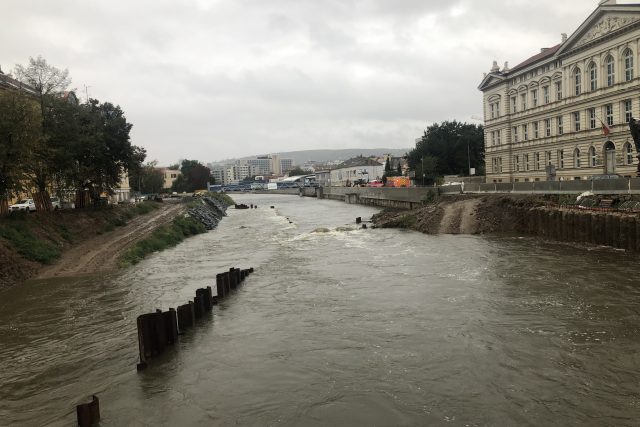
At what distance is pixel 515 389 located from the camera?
9.95m

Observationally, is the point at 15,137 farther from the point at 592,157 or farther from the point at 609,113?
the point at 592,157

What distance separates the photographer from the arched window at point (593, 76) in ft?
168

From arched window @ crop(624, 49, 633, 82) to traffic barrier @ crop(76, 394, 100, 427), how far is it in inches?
2100

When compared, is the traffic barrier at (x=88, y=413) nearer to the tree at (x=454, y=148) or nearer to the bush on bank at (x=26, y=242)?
the bush on bank at (x=26, y=242)

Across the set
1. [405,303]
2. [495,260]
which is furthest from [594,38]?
[405,303]

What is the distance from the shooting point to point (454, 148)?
3794 inches

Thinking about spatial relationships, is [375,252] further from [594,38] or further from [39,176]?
[594,38]

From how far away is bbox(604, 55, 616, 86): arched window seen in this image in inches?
1916

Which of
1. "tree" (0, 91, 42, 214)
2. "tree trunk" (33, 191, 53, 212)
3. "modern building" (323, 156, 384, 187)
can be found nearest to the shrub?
"tree" (0, 91, 42, 214)

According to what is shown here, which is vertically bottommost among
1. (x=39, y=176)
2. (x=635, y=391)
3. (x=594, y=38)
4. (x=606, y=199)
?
(x=635, y=391)

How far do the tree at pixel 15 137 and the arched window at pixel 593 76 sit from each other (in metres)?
52.6

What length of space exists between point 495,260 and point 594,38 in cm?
3830

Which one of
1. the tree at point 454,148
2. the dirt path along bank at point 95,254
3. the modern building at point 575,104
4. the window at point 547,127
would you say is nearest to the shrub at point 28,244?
the dirt path along bank at point 95,254

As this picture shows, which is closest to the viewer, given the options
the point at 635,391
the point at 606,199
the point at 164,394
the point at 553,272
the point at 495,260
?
the point at 635,391
